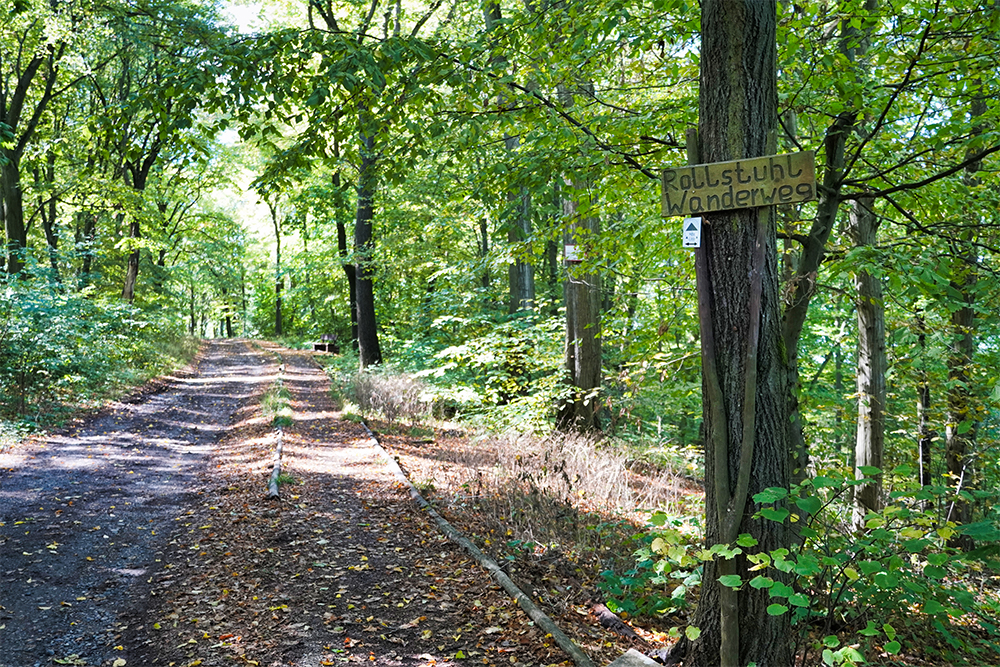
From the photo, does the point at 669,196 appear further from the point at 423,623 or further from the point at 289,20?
the point at 289,20

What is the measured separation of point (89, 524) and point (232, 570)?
84.3 inches

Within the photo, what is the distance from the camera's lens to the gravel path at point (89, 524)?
393cm

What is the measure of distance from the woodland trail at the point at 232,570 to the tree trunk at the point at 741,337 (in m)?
1.23

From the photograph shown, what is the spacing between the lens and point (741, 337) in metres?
2.82

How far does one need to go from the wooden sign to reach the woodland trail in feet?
8.55

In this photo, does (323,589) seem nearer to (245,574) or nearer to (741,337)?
(245,574)

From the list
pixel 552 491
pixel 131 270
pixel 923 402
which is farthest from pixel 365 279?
pixel 923 402

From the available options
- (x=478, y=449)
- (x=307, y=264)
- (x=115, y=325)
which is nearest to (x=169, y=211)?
(x=307, y=264)

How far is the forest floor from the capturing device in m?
3.75

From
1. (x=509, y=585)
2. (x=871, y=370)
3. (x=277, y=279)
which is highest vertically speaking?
(x=277, y=279)

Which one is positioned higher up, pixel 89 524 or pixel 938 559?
pixel 938 559

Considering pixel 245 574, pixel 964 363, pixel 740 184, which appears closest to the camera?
pixel 740 184

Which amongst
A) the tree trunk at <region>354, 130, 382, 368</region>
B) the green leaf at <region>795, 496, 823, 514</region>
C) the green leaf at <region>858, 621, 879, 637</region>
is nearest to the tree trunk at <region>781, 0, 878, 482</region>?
the green leaf at <region>795, 496, 823, 514</region>

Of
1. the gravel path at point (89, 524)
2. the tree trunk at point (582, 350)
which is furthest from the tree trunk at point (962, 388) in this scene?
the gravel path at point (89, 524)
